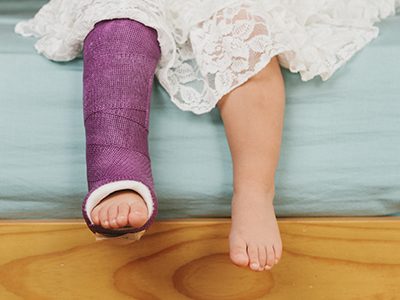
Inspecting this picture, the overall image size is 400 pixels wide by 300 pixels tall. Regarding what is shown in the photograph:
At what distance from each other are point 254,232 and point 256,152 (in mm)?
96

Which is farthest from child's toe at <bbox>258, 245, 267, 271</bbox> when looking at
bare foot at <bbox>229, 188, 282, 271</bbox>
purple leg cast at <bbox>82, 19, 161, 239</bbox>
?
purple leg cast at <bbox>82, 19, 161, 239</bbox>

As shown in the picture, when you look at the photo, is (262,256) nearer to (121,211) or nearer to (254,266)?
(254,266)

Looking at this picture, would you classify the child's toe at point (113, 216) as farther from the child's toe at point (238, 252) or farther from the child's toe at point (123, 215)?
the child's toe at point (238, 252)

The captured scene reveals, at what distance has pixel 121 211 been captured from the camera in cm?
81

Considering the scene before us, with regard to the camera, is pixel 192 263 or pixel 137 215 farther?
pixel 192 263

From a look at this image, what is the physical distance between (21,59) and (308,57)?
0.36 meters

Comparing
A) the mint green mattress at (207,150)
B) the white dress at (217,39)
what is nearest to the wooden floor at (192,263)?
the mint green mattress at (207,150)

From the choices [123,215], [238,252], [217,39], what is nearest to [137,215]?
[123,215]

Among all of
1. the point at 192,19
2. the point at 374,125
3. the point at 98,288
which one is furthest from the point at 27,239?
the point at 374,125

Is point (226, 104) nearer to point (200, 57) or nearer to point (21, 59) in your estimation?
point (200, 57)

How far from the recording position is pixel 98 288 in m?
0.93

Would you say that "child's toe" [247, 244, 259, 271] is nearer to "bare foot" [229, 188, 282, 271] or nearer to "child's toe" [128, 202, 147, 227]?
"bare foot" [229, 188, 282, 271]

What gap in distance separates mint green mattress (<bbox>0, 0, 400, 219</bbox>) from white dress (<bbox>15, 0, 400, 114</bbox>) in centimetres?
3

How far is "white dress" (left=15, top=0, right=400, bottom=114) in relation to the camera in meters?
0.91
